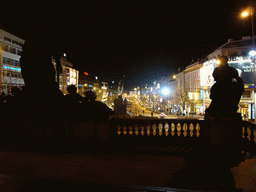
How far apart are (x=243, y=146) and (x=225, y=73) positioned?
2.44 meters

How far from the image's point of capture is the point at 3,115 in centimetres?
631

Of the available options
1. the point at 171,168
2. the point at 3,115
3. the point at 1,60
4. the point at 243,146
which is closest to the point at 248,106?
the point at 243,146

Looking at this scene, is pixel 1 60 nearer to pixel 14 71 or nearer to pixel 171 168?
pixel 14 71

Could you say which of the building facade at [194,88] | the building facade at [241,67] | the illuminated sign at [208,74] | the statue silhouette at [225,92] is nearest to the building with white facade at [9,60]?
the illuminated sign at [208,74]

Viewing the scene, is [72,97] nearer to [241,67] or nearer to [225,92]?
[225,92]

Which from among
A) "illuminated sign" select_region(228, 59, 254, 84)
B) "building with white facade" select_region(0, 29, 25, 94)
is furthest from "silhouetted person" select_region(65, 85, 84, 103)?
"building with white facade" select_region(0, 29, 25, 94)

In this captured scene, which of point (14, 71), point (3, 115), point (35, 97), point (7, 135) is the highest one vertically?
point (14, 71)

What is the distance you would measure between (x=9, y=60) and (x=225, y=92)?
49399mm

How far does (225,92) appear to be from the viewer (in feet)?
17.2

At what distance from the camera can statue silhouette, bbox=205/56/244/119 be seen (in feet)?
17.0

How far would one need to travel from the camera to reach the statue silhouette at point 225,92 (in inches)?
204

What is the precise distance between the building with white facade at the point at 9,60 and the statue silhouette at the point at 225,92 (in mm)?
42877

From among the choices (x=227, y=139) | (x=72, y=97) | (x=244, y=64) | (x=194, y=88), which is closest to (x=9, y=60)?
(x=72, y=97)

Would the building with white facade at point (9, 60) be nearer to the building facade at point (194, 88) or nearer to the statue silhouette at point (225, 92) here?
the statue silhouette at point (225, 92)
